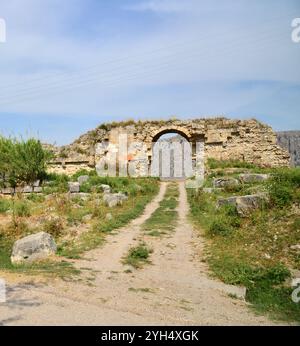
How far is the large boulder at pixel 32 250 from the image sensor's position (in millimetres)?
7012

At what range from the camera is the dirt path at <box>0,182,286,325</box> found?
4.27 meters

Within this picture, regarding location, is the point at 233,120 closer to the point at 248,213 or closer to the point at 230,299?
the point at 248,213

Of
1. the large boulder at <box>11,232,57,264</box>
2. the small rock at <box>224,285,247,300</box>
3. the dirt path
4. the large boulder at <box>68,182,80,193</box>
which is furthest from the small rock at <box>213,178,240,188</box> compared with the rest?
the large boulder at <box>11,232,57,264</box>

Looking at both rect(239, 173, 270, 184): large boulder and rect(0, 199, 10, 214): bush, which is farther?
rect(239, 173, 270, 184): large boulder

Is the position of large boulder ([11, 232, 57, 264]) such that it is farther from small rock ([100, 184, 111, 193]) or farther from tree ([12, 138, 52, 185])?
tree ([12, 138, 52, 185])

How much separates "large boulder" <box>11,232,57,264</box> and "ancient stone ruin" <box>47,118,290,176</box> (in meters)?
16.3

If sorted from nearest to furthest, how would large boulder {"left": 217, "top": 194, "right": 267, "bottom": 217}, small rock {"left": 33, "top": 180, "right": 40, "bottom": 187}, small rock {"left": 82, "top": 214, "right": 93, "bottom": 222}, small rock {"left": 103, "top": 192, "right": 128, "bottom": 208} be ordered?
large boulder {"left": 217, "top": 194, "right": 267, "bottom": 217}
small rock {"left": 82, "top": 214, "right": 93, "bottom": 222}
small rock {"left": 103, "top": 192, "right": 128, "bottom": 208}
small rock {"left": 33, "top": 180, "right": 40, "bottom": 187}

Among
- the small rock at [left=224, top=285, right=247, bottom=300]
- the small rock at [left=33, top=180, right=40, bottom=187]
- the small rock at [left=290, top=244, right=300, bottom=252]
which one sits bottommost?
the small rock at [left=224, top=285, right=247, bottom=300]

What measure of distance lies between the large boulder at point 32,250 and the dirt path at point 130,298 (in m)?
0.74

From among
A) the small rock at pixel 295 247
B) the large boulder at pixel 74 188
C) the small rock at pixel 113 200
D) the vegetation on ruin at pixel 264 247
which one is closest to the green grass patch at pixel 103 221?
the small rock at pixel 113 200

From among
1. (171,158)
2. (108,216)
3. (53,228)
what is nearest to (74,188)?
(108,216)

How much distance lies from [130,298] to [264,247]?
3.54m

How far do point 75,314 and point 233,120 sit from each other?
70.5 feet

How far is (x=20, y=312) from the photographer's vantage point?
13.9ft
